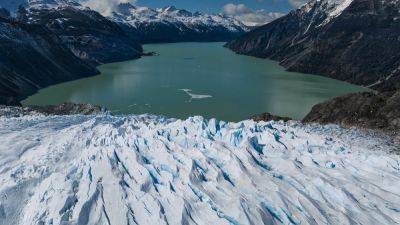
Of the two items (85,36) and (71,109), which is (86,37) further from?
(71,109)

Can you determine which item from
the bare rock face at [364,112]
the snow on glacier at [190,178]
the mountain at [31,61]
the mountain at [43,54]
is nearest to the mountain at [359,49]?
the mountain at [43,54]

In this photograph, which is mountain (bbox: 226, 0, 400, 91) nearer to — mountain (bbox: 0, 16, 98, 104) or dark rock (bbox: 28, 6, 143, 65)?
dark rock (bbox: 28, 6, 143, 65)

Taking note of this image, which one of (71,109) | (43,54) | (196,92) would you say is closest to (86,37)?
(43,54)

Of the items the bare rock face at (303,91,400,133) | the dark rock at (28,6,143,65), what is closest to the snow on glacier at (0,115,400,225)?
the bare rock face at (303,91,400,133)

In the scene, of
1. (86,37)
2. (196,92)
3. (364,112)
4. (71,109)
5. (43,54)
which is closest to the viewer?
(364,112)

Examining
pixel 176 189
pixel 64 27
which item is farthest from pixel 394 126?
pixel 64 27

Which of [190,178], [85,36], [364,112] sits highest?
[190,178]
